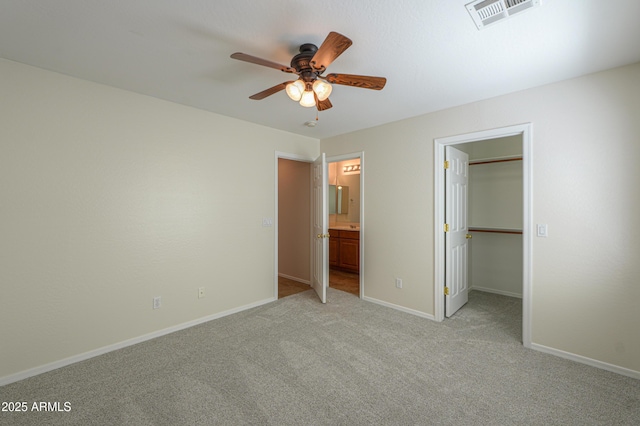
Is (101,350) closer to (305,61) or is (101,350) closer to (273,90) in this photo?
(273,90)

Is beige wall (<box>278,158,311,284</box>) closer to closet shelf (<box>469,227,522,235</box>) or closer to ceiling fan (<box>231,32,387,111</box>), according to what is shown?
closet shelf (<box>469,227,522,235</box>)

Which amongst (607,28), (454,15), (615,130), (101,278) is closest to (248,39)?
(454,15)

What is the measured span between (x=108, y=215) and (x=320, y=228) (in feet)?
8.02

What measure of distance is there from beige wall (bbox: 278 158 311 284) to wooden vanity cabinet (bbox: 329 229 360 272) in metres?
1.08

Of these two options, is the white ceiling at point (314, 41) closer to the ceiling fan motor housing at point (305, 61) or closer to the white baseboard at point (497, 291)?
the ceiling fan motor housing at point (305, 61)

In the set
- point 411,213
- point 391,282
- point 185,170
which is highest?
point 185,170

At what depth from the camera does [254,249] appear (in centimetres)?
382

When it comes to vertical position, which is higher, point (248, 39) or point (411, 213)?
point (248, 39)

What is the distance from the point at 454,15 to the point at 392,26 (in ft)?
1.14

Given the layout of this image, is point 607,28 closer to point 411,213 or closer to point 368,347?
point 411,213

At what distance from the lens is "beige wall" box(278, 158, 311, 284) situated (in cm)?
482

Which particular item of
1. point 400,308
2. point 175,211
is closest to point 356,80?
point 175,211

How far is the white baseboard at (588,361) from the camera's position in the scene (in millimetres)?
2250

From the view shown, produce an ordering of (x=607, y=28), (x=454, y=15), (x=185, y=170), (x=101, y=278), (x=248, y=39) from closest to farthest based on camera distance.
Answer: (x=454, y=15) → (x=607, y=28) → (x=248, y=39) → (x=101, y=278) → (x=185, y=170)
